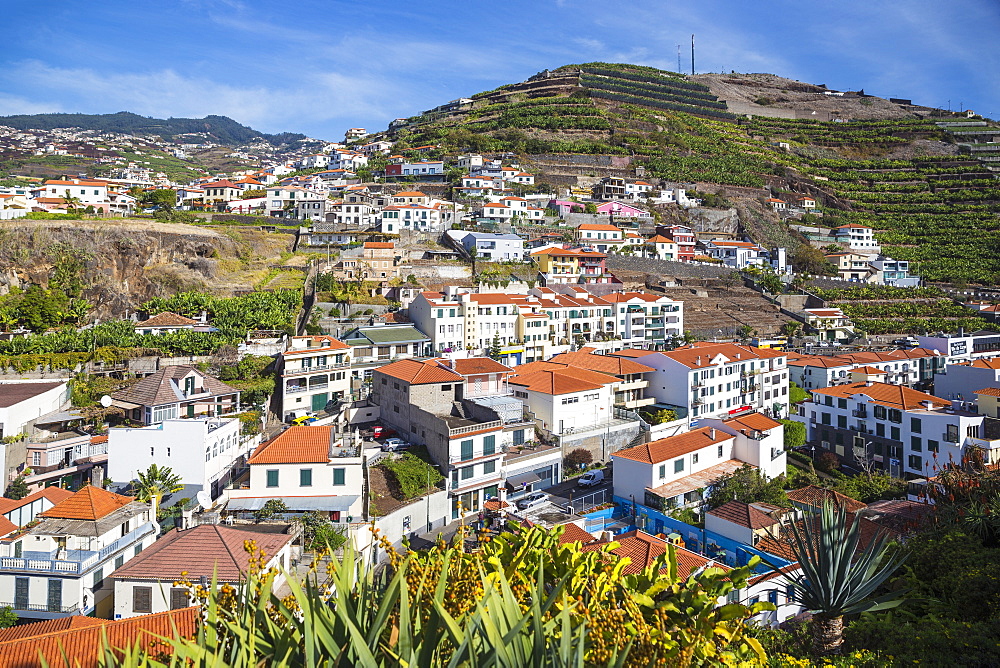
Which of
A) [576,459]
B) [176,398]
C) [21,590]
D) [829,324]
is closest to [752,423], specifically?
[576,459]

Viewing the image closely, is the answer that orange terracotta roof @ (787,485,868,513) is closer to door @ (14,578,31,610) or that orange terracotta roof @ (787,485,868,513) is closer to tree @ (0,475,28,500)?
door @ (14,578,31,610)

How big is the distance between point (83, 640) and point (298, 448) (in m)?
10.6

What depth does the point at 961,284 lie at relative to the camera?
57.8 metres

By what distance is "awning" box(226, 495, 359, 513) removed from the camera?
19391 mm

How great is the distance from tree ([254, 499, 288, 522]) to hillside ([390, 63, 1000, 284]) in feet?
184

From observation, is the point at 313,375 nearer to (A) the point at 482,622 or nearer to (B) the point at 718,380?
(B) the point at 718,380

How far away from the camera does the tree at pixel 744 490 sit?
71.5 ft

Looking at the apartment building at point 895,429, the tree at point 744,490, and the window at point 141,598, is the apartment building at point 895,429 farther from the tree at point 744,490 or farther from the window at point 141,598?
the window at point 141,598

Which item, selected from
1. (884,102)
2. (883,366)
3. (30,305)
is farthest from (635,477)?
(884,102)

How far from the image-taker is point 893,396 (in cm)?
2850

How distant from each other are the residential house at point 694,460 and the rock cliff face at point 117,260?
29.2m

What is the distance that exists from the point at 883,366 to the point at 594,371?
1856cm

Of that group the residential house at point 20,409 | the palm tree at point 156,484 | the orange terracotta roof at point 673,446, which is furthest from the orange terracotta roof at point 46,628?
the orange terracotta roof at point 673,446

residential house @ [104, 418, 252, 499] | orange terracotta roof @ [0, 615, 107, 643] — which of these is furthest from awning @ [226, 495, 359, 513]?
orange terracotta roof @ [0, 615, 107, 643]
